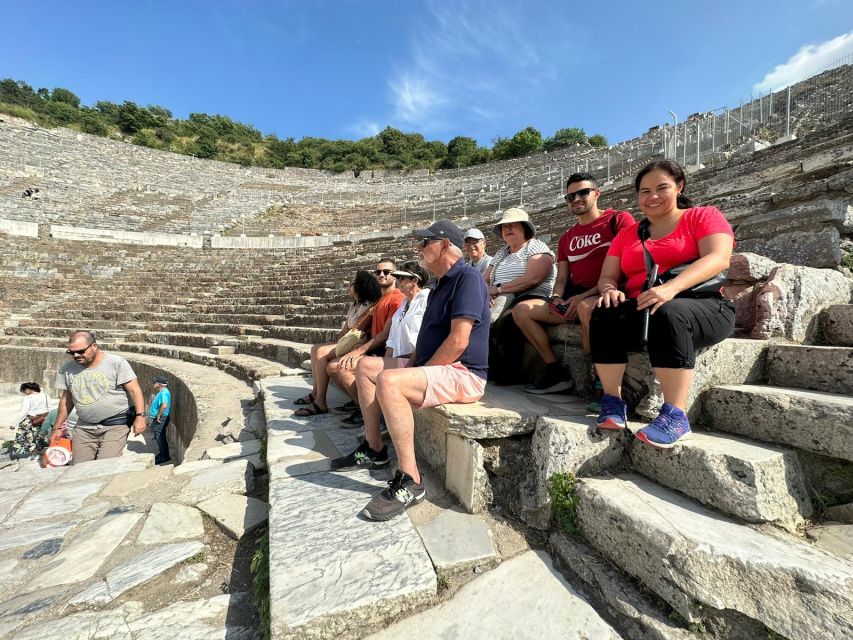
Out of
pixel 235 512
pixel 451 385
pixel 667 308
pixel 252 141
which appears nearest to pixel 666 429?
pixel 667 308

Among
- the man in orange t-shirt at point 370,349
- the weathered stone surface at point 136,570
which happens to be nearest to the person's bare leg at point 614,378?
the man in orange t-shirt at point 370,349

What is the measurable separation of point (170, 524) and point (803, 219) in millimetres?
4933

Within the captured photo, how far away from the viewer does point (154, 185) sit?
973 inches

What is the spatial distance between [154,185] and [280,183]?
9154 millimetres

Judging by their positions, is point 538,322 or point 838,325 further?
point 538,322

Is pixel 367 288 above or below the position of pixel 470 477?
above

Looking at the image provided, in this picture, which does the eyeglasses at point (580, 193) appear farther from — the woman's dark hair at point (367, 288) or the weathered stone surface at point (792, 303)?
the woman's dark hair at point (367, 288)

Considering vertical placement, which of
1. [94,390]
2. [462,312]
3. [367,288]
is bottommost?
[94,390]

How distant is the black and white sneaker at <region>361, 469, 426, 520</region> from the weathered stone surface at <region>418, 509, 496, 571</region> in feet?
0.41

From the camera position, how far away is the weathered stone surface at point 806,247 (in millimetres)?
2670

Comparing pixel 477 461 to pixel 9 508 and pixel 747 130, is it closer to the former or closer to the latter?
pixel 9 508

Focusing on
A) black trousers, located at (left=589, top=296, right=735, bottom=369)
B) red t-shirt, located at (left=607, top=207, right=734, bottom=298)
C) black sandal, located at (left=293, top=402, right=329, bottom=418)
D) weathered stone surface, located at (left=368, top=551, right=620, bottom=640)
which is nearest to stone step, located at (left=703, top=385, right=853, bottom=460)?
black trousers, located at (left=589, top=296, right=735, bottom=369)

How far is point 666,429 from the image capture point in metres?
1.51

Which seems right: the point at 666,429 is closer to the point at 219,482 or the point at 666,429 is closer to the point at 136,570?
the point at 136,570
